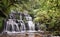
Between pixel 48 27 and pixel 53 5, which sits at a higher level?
pixel 53 5

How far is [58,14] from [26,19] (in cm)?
525

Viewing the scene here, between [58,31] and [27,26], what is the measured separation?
3944 mm

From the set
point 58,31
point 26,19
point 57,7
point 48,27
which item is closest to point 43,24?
point 48,27

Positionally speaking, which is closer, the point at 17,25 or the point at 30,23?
the point at 17,25

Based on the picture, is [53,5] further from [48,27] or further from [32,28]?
[32,28]

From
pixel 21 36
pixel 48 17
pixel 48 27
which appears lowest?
pixel 21 36

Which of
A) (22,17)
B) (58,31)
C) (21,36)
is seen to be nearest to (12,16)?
(22,17)

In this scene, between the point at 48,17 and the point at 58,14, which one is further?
the point at 48,17

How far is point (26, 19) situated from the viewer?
10.5 m

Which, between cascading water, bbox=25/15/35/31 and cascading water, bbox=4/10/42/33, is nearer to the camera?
cascading water, bbox=4/10/42/33

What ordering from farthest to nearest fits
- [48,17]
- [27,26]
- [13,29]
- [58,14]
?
1. [27,26]
2. [13,29]
3. [48,17]
4. [58,14]

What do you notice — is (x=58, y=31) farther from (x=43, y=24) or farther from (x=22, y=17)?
(x=22, y=17)

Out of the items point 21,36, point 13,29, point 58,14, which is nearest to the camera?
point 58,14

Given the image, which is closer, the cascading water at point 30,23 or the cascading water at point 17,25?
the cascading water at point 17,25
